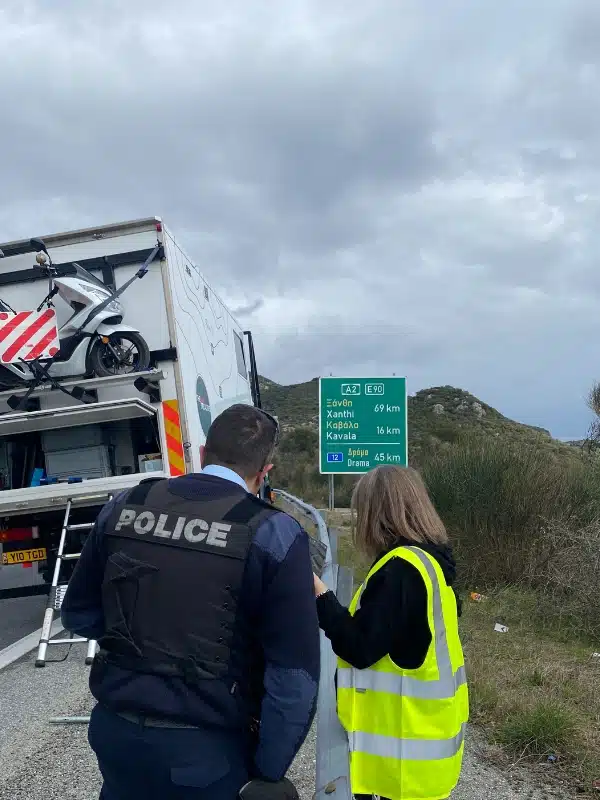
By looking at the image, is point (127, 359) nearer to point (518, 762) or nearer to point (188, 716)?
point (518, 762)

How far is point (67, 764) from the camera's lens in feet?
13.4

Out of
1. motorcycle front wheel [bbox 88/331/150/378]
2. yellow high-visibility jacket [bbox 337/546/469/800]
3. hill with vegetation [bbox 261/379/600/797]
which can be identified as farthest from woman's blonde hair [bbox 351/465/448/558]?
motorcycle front wheel [bbox 88/331/150/378]

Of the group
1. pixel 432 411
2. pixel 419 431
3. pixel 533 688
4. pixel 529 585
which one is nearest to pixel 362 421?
pixel 529 585

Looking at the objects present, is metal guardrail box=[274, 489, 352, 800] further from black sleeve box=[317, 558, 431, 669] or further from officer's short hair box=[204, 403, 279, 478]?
officer's short hair box=[204, 403, 279, 478]

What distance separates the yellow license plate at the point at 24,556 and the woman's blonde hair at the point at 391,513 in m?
5.41

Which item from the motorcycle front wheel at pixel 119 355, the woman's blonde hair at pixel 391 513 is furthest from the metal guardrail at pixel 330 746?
the motorcycle front wheel at pixel 119 355

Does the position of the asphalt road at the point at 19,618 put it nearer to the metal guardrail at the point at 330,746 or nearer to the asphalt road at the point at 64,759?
the asphalt road at the point at 64,759

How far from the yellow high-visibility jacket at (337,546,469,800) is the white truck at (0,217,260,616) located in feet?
14.7

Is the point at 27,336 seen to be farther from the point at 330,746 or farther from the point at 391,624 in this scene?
the point at 391,624

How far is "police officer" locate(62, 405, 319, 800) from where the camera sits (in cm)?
205

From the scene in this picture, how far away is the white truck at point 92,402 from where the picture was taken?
6.86 m

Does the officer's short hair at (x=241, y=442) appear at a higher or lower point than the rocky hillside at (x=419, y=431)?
higher

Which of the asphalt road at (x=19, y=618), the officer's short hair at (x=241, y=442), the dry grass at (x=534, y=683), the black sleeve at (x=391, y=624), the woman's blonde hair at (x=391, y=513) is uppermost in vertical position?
the officer's short hair at (x=241, y=442)

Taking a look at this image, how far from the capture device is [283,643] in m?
2.08
